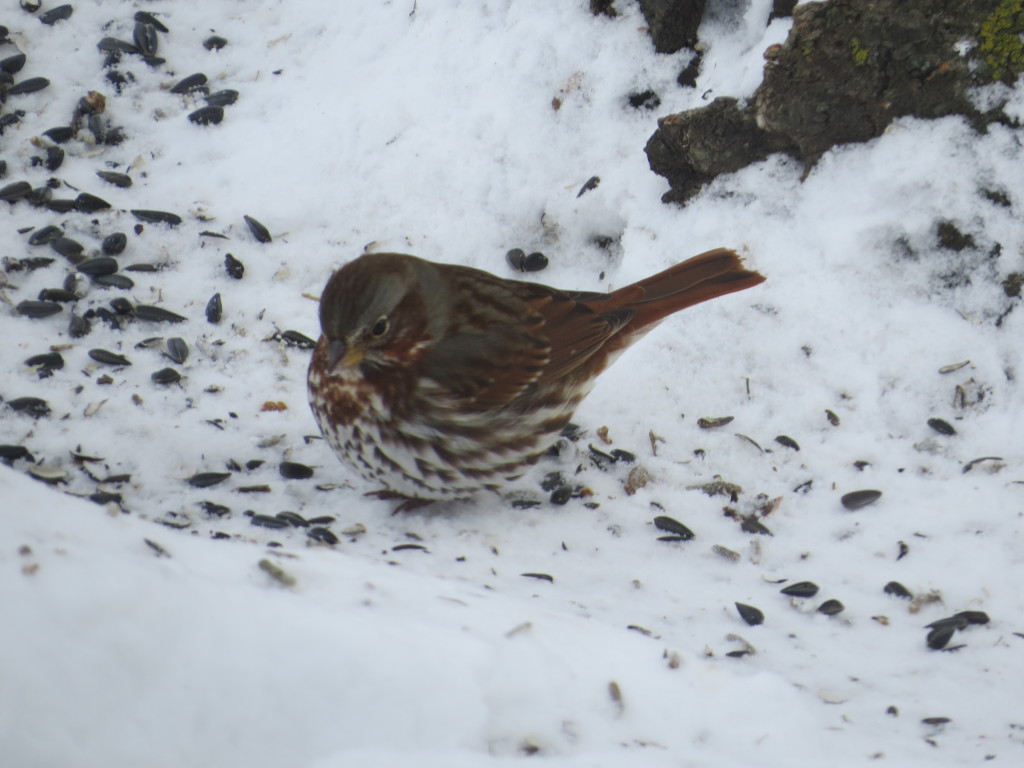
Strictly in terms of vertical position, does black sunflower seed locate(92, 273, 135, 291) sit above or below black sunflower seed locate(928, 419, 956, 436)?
below

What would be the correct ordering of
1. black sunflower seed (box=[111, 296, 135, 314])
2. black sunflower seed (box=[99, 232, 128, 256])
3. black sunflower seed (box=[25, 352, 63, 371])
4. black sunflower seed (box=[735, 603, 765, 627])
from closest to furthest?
black sunflower seed (box=[735, 603, 765, 627])
black sunflower seed (box=[25, 352, 63, 371])
black sunflower seed (box=[111, 296, 135, 314])
black sunflower seed (box=[99, 232, 128, 256])

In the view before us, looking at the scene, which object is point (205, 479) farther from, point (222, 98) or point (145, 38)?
point (145, 38)

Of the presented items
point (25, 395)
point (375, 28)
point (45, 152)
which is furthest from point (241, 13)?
point (25, 395)

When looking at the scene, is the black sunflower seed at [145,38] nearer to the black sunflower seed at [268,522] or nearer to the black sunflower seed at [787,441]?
the black sunflower seed at [268,522]

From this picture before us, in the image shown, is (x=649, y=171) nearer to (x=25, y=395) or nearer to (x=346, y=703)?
(x=25, y=395)

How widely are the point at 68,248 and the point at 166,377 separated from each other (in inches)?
37.5

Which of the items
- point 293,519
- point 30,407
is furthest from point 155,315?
point 293,519

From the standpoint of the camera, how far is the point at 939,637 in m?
3.45

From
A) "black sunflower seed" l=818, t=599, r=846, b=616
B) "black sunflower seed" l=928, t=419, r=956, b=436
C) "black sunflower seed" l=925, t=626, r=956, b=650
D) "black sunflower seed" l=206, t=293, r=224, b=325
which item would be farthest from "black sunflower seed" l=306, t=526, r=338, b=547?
"black sunflower seed" l=928, t=419, r=956, b=436

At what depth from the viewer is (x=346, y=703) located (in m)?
2.37

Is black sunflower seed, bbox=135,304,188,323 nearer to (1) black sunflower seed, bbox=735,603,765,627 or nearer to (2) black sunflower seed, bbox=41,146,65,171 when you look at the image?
(2) black sunflower seed, bbox=41,146,65,171

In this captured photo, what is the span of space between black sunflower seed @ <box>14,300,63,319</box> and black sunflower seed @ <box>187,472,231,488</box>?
1.15m

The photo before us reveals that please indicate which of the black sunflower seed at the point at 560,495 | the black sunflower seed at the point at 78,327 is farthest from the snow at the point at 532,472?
the black sunflower seed at the point at 560,495

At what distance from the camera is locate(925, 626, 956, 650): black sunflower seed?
11.3ft
